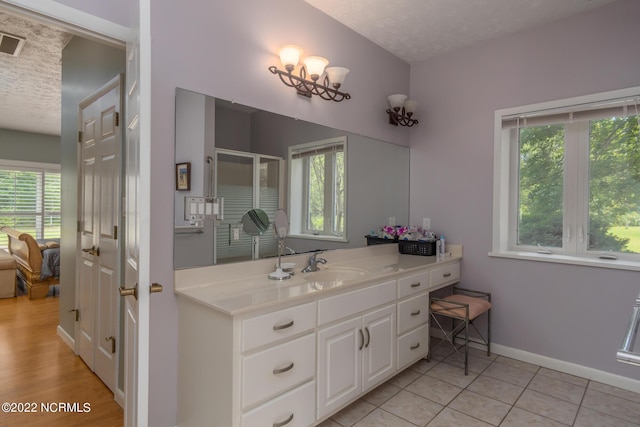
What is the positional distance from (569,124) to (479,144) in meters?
0.64

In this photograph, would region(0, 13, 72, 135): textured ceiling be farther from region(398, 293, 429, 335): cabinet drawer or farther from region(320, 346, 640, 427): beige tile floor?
region(320, 346, 640, 427): beige tile floor

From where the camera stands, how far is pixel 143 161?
4.07 feet

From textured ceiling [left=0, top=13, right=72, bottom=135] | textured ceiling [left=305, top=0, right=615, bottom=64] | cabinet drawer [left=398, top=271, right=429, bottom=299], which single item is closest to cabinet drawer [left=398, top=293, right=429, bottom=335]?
cabinet drawer [left=398, top=271, right=429, bottom=299]

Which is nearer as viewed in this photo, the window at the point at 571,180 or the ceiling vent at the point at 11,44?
the window at the point at 571,180

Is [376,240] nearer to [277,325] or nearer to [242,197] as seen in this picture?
[242,197]

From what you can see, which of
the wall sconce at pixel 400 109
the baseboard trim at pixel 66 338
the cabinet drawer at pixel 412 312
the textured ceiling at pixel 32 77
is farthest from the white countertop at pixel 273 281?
the textured ceiling at pixel 32 77

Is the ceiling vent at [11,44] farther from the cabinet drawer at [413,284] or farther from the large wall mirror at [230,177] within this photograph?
the cabinet drawer at [413,284]

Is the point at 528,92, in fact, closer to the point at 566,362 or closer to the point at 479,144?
the point at 479,144

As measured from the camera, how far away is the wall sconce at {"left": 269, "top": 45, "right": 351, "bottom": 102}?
7.16 ft

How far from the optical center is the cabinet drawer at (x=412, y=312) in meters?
2.39

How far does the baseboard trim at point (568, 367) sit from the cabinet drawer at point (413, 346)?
693mm

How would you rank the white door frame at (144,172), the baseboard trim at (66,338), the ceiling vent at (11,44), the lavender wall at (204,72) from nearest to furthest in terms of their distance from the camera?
the white door frame at (144,172), the lavender wall at (204,72), the ceiling vent at (11,44), the baseboard trim at (66,338)

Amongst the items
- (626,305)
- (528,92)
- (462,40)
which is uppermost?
(462,40)

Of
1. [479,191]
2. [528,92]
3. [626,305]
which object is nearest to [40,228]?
[479,191]
